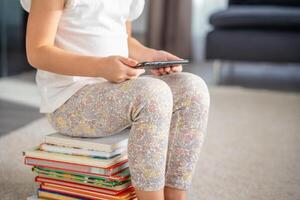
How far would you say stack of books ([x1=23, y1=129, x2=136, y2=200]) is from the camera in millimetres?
1074

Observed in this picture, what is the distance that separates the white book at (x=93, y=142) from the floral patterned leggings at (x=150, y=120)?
14 millimetres

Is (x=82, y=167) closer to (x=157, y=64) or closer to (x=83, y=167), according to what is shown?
(x=83, y=167)

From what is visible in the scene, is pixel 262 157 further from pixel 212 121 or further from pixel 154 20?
pixel 154 20

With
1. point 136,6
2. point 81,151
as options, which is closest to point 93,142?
point 81,151

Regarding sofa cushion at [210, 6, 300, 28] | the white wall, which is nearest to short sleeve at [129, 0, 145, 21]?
sofa cushion at [210, 6, 300, 28]

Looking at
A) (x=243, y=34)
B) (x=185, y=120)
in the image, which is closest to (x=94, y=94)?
(x=185, y=120)

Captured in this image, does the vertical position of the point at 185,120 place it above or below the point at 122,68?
below

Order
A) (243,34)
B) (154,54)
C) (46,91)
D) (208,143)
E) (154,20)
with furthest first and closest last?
1. (154,20)
2. (243,34)
3. (208,143)
4. (154,54)
5. (46,91)

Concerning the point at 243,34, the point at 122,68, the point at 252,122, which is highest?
the point at 122,68

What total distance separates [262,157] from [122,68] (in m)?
0.83

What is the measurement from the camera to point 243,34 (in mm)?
2920

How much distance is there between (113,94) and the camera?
1.04 meters

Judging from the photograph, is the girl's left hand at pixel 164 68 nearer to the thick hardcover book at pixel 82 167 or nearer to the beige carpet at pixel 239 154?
the thick hardcover book at pixel 82 167

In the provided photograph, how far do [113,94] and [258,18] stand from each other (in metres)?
1.99
